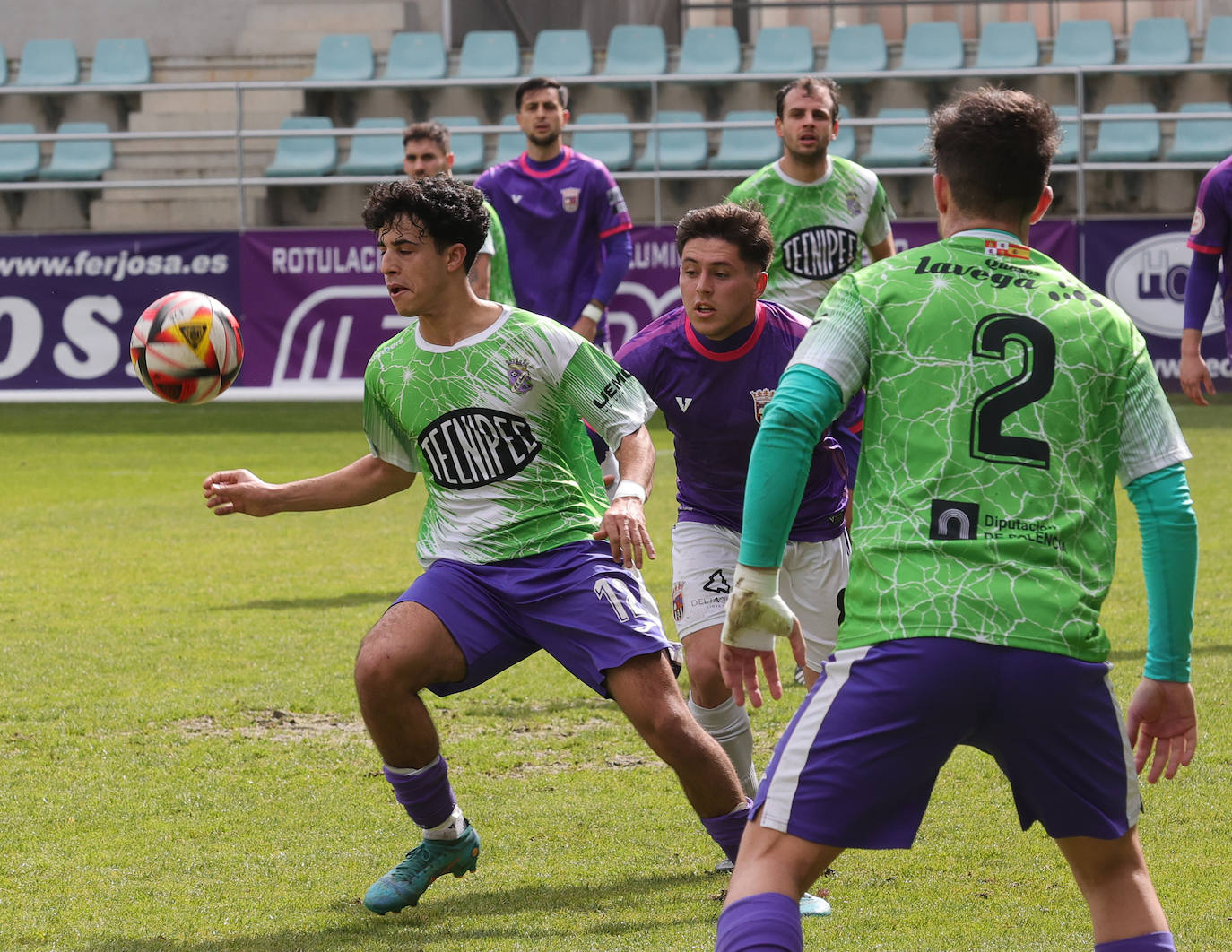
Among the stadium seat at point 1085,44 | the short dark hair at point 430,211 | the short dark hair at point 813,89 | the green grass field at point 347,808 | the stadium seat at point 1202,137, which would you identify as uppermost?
the stadium seat at point 1085,44

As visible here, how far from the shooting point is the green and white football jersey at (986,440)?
2.71 meters

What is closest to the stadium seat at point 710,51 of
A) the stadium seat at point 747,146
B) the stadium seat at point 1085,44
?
the stadium seat at point 747,146

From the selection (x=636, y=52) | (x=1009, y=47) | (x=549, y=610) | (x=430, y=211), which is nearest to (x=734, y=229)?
(x=430, y=211)

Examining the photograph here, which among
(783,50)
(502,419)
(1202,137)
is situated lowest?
(502,419)

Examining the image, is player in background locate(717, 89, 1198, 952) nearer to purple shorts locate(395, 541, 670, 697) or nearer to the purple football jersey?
purple shorts locate(395, 541, 670, 697)

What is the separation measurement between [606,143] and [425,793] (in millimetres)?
16594

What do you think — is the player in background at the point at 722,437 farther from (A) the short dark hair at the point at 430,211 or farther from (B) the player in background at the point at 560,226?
(B) the player in background at the point at 560,226

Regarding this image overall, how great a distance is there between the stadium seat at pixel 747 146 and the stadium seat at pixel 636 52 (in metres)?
2.06

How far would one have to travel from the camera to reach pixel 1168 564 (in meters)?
2.77

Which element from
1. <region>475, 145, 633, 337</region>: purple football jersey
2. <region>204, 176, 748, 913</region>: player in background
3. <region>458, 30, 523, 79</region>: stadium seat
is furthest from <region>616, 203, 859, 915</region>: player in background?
<region>458, 30, 523, 79</region>: stadium seat

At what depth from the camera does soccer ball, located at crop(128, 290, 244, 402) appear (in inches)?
205

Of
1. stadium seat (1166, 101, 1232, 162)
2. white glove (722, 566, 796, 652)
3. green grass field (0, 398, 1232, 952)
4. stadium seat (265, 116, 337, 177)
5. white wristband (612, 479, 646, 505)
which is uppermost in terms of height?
stadium seat (265, 116, 337, 177)

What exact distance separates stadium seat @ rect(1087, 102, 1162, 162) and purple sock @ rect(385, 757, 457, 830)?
678 inches

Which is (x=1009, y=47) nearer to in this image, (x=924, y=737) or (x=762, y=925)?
(x=924, y=737)
